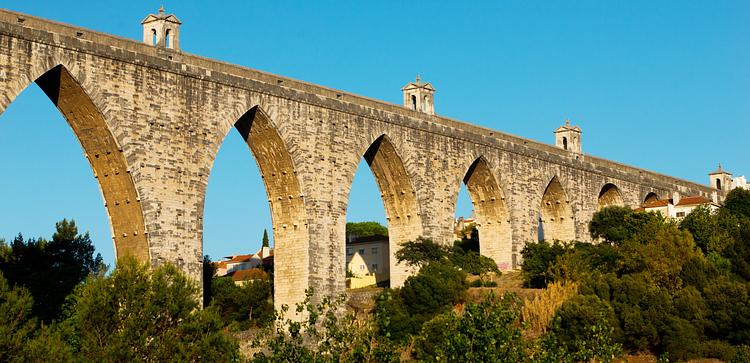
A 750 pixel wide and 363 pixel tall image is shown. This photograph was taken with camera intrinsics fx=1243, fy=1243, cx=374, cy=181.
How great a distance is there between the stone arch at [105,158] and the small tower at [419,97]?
19.7 m

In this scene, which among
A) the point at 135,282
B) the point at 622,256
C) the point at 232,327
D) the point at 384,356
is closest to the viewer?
the point at 384,356

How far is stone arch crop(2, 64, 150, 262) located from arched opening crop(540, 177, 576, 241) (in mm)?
32312

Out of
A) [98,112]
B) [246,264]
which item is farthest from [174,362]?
[246,264]

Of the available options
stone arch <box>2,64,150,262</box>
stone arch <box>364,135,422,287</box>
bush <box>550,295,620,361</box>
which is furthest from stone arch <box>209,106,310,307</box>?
bush <box>550,295,620,361</box>

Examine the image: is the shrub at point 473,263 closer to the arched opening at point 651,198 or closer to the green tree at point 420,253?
the green tree at point 420,253

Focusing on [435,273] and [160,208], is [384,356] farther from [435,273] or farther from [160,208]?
[435,273]

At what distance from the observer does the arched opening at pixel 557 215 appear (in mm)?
72625

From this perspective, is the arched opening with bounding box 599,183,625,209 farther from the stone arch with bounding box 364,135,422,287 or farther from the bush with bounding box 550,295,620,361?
the bush with bounding box 550,295,620,361

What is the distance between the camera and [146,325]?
36.2 metres

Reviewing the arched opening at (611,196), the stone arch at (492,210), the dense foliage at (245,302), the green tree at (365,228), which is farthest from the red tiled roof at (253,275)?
the green tree at (365,228)

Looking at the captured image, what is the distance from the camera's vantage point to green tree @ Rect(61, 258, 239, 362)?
3509 centimetres

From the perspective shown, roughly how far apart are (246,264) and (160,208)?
5407 centimetres

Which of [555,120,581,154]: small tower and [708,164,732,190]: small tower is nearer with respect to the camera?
[555,120,581,154]: small tower

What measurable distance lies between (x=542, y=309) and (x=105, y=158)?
17944 mm
